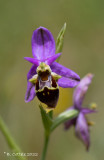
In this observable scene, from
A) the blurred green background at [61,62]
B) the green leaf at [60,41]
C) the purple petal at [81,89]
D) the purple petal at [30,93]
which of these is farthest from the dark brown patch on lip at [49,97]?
the blurred green background at [61,62]

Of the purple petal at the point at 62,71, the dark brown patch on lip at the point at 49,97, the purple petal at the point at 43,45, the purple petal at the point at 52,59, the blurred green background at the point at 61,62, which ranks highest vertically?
the purple petal at the point at 43,45

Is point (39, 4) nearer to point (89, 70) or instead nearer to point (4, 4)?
point (4, 4)

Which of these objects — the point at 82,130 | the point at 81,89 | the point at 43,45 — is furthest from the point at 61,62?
the point at 43,45

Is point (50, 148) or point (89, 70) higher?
point (89, 70)

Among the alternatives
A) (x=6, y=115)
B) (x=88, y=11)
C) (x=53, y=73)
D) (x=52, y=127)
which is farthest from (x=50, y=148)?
(x=88, y=11)

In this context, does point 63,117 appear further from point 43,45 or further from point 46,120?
point 43,45

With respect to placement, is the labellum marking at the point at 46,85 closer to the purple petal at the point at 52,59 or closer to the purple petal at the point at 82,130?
the purple petal at the point at 52,59
